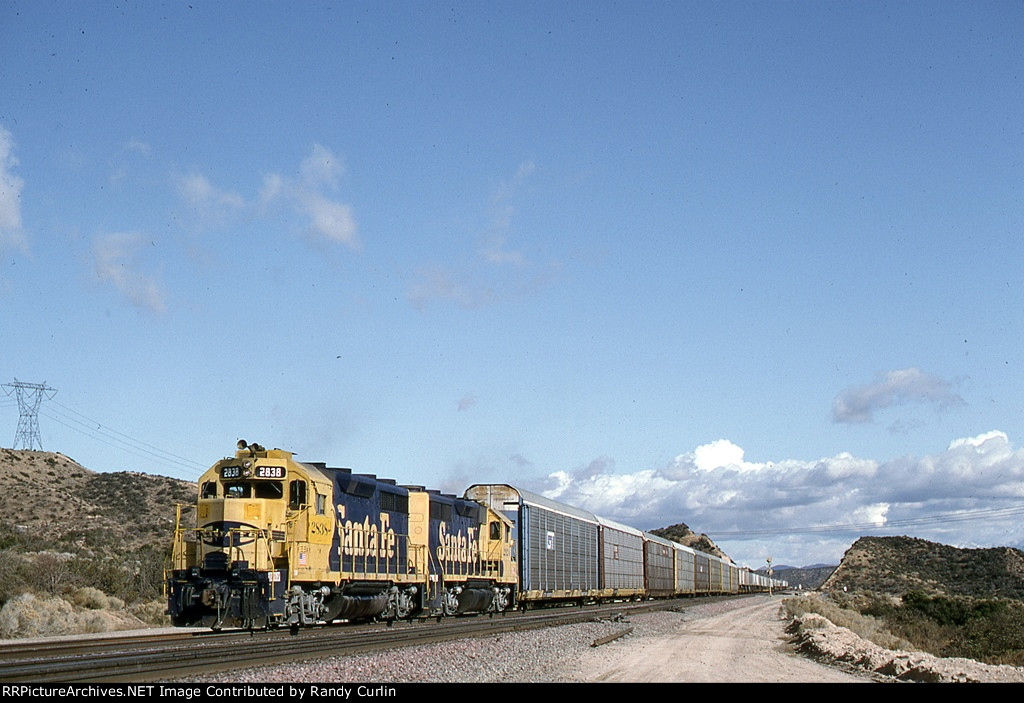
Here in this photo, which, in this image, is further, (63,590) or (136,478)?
(136,478)

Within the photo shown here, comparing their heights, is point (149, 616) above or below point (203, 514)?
below

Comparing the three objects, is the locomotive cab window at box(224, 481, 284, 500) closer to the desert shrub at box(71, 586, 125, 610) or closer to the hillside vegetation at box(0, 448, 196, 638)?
the hillside vegetation at box(0, 448, 196, 638)

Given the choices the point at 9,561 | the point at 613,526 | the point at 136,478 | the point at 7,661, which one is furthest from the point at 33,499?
the point at 7,661

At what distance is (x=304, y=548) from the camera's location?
2089 centimetres

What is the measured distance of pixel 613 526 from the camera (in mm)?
48031

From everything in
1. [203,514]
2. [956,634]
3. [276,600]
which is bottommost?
[956,634]

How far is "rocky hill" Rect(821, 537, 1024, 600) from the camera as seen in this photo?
102 metres

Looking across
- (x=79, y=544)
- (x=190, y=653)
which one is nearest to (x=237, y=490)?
(x=190, y=653)

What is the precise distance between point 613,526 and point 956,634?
1913cm

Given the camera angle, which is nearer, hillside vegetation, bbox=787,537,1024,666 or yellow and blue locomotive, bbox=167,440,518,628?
yellow and blue locomotive, bbox=167,440,518,628

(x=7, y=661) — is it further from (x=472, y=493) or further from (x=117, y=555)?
(x=117, y=555)

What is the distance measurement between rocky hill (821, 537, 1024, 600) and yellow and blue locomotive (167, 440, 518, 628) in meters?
80.3

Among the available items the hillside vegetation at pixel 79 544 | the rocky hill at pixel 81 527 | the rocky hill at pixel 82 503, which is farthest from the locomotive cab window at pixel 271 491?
the rocky hill at pixel 82 503

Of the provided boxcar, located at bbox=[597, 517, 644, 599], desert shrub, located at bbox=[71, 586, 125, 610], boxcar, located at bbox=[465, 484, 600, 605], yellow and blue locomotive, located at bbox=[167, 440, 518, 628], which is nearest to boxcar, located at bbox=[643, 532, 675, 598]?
boxcar, located at bbox=[597, 517, 644, 599]
